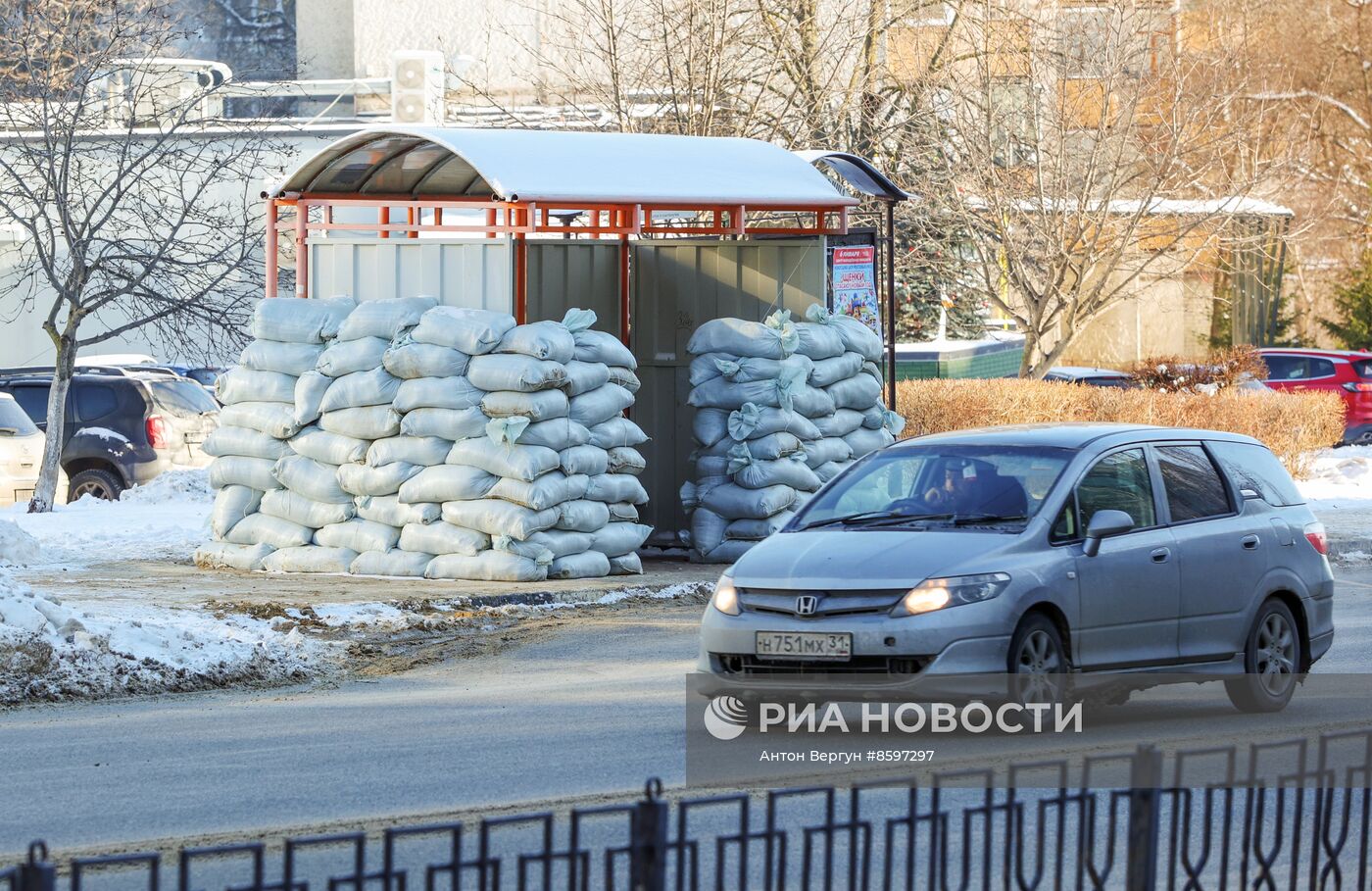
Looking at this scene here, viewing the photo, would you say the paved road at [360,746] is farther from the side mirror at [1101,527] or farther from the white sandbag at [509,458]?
the white sandbag at [509,458]

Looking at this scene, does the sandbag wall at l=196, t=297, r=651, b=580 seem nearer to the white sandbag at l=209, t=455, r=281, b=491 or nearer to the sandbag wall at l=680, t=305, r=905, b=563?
the white sandbag at l=209, t=455, r=281, b=491

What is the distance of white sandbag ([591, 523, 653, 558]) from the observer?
14.8 m

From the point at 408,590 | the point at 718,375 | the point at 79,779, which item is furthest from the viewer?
the point at 718,375

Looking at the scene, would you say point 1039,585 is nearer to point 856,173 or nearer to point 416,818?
point 416,818

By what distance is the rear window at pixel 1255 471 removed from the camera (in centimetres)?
996

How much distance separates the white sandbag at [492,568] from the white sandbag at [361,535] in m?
0.50

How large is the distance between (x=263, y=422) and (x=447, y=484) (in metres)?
1.88

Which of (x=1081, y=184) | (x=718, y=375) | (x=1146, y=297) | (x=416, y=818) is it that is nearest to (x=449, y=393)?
(x=718, y=375)

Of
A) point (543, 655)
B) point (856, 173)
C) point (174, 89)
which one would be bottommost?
point (543, 655)

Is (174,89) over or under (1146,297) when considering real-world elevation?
over

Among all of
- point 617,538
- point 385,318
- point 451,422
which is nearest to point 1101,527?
point 617,538

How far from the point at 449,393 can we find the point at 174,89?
14071mm

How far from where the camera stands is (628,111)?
24234 millimetres

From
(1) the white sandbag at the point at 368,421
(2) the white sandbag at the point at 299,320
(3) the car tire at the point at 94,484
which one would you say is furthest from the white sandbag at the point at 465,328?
(3) the car tire at the point at 94,484
